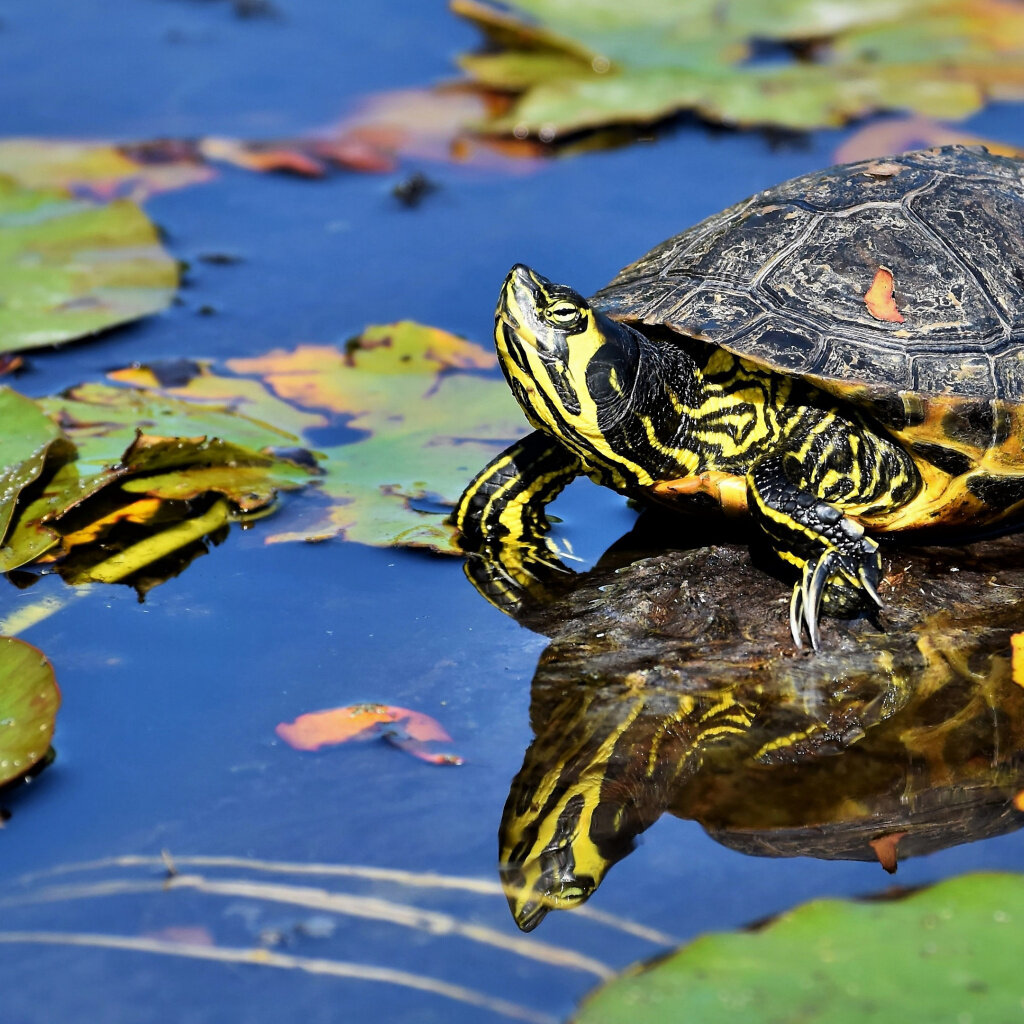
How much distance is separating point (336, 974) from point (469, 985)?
0.24 m

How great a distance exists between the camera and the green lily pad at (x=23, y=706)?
2602mm

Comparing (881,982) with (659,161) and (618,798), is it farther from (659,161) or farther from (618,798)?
(659,161)

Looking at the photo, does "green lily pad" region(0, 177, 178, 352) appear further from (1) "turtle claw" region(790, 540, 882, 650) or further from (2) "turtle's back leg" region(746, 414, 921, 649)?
(1) "turtle claw" region(790, 540, 882, 650)

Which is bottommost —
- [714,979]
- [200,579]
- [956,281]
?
[200,579]

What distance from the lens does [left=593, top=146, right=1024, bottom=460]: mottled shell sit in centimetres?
338

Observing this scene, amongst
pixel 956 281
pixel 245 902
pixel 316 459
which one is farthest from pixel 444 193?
pixel 245 902

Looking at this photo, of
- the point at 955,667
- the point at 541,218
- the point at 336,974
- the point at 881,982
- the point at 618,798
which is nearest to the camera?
the point at 881,982

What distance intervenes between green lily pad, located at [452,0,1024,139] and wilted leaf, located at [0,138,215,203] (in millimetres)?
1745

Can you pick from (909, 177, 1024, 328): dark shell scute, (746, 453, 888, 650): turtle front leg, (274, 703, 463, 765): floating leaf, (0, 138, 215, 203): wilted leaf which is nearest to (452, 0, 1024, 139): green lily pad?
(0, 138, 215, 203): wilted leaf

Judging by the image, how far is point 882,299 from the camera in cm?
351

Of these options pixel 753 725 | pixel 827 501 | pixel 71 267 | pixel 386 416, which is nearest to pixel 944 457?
pixel 827 501

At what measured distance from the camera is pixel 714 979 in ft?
6.81

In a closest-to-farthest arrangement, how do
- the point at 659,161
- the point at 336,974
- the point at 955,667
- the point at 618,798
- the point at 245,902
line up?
the point at 336,974
the point at 245,902
the point at 618,798
the point at 955,667
the point at 659,161

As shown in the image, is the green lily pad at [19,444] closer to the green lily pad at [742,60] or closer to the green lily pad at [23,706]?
the green lily pad at [23,706]
